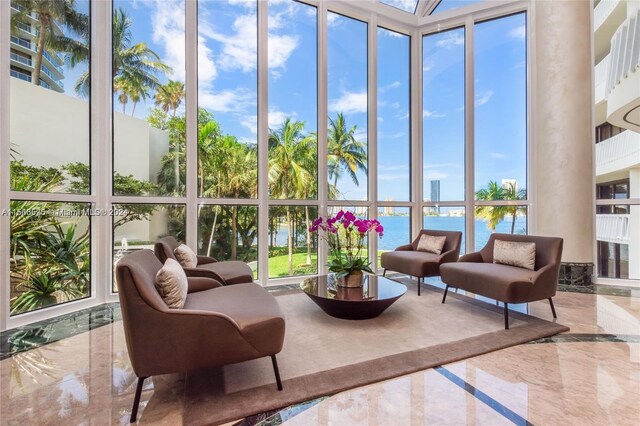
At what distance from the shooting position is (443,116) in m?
5.89

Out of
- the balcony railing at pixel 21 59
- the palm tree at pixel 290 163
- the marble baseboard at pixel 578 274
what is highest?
the balcony railing at pixel 21 59

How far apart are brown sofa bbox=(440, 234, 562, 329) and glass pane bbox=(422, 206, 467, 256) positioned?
6.65 feet

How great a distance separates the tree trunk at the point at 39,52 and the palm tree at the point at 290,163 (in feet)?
8.99

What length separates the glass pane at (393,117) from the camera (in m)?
5.76

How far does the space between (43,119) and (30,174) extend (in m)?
0.63

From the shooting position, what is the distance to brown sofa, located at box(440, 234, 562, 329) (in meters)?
2.92

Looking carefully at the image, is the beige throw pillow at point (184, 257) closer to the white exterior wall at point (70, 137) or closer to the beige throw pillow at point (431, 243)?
the white exterior wall at point (70, 137)

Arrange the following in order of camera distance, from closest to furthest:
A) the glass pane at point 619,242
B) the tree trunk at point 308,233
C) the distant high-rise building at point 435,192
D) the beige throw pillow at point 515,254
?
the beige throw pillow at point 515,254 < the glass pane at point 619,242 < the tree trunk at point 308,233 < the distant high-rise building at point 435,192

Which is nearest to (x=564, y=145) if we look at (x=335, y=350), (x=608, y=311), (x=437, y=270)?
(x=608, y=311)

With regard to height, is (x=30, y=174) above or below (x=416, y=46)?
below

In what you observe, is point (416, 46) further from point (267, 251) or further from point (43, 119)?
point (43, 119)

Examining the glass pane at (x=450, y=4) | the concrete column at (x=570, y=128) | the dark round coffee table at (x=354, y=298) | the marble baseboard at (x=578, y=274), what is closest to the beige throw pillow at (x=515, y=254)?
the dark round coffee table at (x=354, y=298)

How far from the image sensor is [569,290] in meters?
4.38

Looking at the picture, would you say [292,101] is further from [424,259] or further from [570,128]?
[570,128]
